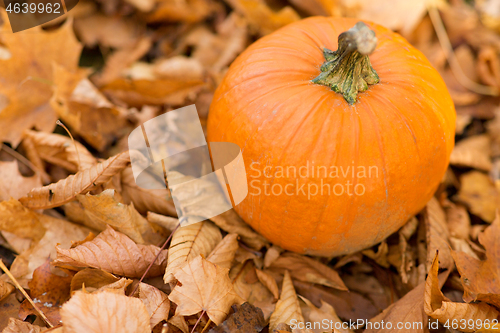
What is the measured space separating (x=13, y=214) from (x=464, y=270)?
2.36m

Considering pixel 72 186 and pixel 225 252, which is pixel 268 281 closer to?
pixel 225 252

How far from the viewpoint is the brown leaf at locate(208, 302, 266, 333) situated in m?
1.70

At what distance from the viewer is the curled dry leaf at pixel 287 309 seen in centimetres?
183

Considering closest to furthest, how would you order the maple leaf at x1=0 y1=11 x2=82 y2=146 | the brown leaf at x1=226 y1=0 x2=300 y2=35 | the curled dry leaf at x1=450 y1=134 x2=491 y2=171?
the maple leaf at x1=0 y1=11 x2=82 y2=146 < the curled dry leaf at x1=450 y1=134 x2=491 y2=171 < the brown leaf at x1=226 y1=0 x2=300 y2=35

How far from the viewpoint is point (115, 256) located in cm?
181

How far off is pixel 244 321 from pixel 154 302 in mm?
436

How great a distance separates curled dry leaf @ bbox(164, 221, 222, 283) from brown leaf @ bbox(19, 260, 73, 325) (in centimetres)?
53

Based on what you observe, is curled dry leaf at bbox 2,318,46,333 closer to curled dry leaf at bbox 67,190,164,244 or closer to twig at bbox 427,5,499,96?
curled dry leaf at bbox 67,190,164,244

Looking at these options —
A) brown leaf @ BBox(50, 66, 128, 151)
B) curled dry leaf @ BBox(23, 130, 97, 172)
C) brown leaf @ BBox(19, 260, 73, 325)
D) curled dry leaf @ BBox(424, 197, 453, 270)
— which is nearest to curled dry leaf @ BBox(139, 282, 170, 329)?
brown leaf @ BBox(19, 260, 73, 325)

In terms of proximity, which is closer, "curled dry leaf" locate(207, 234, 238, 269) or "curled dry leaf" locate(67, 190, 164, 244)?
"curled dry leaf" locate(67, 190, 164, 244)

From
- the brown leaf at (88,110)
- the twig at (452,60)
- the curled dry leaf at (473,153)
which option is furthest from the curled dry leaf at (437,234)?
the brown leaf at (88,110)

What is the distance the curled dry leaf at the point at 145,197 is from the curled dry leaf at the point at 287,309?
756mm

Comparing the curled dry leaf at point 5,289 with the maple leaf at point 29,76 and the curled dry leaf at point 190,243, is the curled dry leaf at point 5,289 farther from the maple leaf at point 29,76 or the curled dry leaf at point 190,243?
the maple leaf at point 29,76

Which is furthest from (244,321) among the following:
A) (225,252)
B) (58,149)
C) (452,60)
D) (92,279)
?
(452,60)
